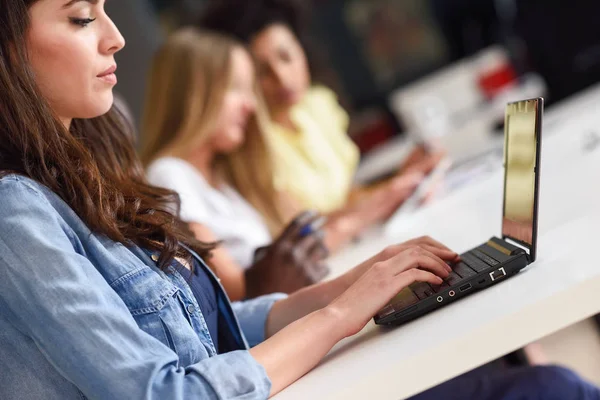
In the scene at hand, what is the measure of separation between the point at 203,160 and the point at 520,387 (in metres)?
1.34

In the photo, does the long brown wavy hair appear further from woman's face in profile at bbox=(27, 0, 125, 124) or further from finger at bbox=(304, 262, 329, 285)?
finger at bbox=(304, 262, 329, 285)

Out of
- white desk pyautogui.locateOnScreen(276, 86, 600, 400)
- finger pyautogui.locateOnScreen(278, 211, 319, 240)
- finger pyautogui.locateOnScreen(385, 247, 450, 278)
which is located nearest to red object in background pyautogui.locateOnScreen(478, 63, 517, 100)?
finger pyautogui.locateOnScreen(278, 211, 319, 240)

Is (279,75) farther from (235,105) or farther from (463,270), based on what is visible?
(463,270)

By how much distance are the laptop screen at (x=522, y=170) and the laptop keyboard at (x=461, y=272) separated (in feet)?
0.19

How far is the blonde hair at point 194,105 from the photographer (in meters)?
2.25

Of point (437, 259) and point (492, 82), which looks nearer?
point (437, 259)

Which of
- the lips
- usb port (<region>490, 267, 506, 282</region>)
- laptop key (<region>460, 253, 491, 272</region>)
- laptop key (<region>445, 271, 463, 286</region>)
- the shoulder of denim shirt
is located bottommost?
usb port (<region>490, 267, 506, 282</region>)

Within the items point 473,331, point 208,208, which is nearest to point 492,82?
point 208,208

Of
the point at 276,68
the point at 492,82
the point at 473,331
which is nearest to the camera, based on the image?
the point at 473,331

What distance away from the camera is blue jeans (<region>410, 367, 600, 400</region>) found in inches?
46.3

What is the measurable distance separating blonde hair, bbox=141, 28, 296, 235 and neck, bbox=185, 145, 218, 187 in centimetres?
6

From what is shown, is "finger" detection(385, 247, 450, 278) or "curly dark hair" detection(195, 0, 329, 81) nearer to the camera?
"finger" detection(385, 247, 450, 278)

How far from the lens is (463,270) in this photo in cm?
109

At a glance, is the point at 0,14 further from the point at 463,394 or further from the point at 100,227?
the point at 463,394
